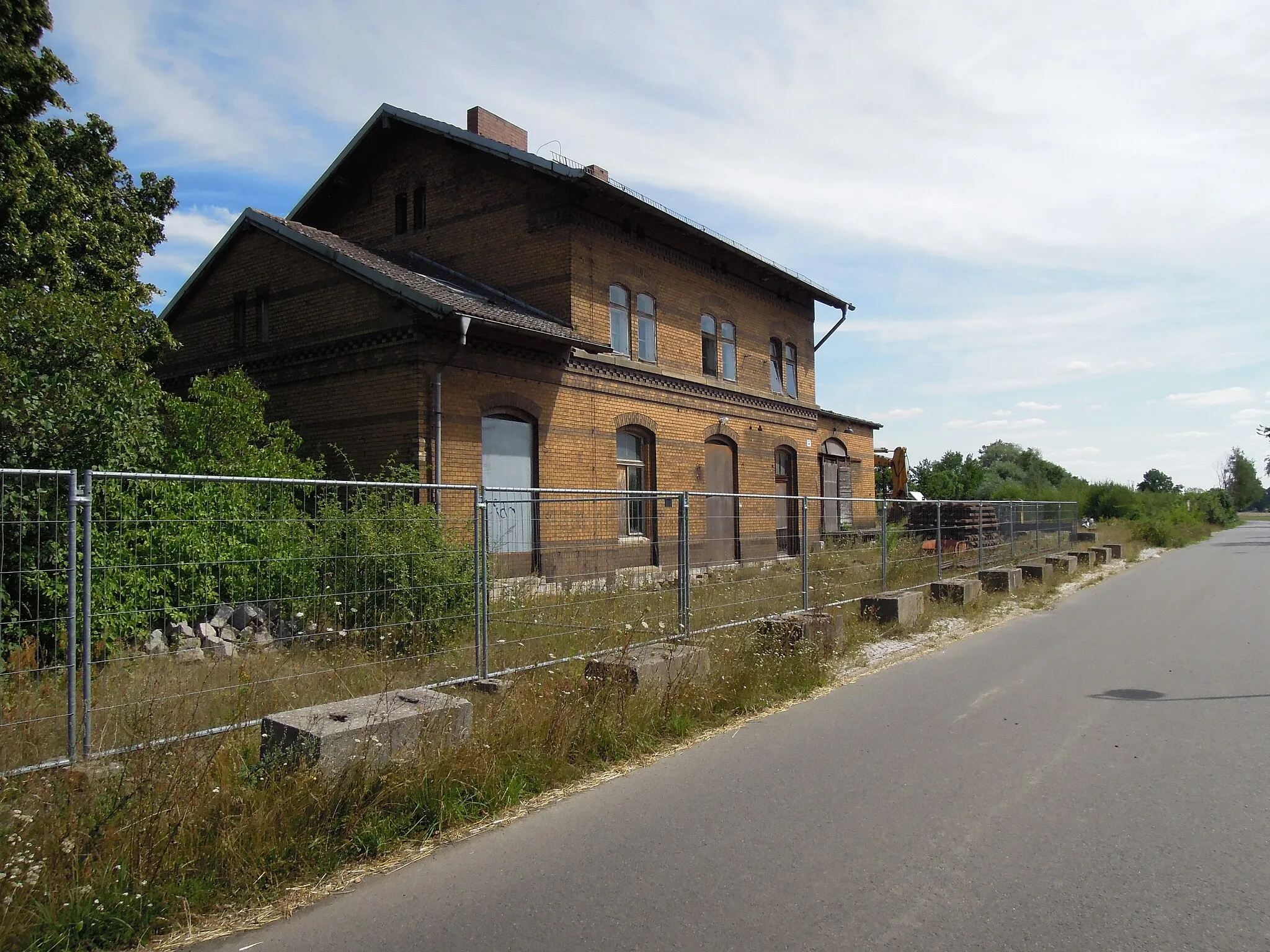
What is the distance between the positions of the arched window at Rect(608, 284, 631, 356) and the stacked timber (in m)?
6.23

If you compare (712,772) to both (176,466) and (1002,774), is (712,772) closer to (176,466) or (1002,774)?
(1002,774)

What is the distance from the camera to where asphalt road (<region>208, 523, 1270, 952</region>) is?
3.39m

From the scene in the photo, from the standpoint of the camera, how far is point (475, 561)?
655 cm

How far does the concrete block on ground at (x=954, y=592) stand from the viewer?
42.1 ft

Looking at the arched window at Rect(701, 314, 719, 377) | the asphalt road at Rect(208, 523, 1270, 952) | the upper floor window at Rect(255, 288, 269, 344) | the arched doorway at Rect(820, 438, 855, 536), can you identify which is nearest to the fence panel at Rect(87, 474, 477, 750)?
the asphalt road at Rect(208, 523, 1270, 952)

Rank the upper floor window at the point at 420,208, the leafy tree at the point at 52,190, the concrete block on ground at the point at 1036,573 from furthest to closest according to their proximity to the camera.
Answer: the upper floor window at the point at 420,208, the concrete block on ground at the point at 1036,573, the leafy tree at the point at 52,190

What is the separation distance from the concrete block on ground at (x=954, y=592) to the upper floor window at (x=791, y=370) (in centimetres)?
1059

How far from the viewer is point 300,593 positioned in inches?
219

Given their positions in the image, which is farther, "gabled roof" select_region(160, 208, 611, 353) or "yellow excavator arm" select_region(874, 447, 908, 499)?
"yellow excavator arm" select_region(874, 447, 908, 499)

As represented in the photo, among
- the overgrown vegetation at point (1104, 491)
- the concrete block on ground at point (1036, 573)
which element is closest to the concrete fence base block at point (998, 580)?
the concrete block on ground at point (1036, 573)

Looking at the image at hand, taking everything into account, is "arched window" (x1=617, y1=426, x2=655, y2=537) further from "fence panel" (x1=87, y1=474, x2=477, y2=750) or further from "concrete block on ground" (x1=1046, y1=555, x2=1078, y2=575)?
"fence panel" (x1=87, y1=474, x2=477, y2=750)

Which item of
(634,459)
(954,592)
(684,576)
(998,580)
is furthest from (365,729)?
(634,459)

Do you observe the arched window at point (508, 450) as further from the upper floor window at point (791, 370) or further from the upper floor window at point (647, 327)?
the upper floor window at point (791, 370)

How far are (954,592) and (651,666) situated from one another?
25.8ft
